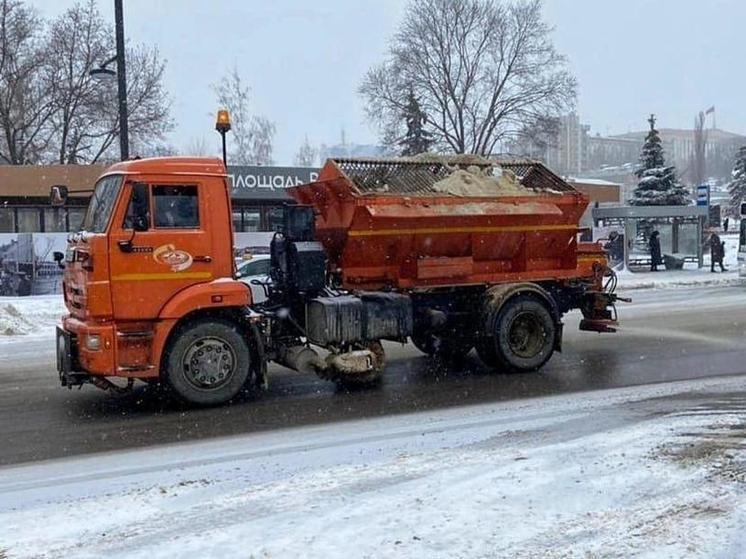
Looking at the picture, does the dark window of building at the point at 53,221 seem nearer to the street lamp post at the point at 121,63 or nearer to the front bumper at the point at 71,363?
the street lamp post at the point at 121,63

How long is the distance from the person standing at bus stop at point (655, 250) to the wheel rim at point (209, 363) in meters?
25.5

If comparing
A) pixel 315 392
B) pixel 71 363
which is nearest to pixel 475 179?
pixel 315 392

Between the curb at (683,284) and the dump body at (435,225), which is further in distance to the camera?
the curb at (683,284)

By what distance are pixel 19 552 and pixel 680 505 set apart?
3930 millimetres

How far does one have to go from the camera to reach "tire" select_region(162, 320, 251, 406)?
868 cm

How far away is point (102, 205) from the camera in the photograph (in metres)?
8.82

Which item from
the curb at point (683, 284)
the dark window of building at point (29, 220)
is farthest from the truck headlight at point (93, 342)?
the dark window of building at point (29, 220)

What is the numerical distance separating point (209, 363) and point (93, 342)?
1.20 m

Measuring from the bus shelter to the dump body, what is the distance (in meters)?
21.4

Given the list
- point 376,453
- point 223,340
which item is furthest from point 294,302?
point 376,453

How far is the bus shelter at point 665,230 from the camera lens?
104 ft

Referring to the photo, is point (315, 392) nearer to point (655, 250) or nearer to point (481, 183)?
point (481, 183)

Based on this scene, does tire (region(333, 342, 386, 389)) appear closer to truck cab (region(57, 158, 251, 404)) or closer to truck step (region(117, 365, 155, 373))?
truck cab (region(57, 158, 251, 404))

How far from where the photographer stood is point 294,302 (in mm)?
9977
